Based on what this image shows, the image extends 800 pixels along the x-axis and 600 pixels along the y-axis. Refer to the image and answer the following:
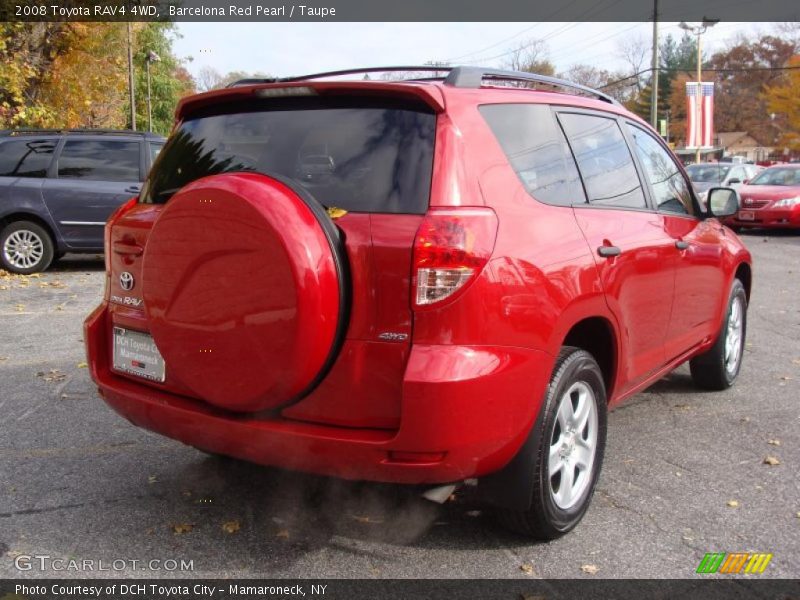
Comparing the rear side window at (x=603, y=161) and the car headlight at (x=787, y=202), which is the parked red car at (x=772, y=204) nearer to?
the car headlight at (x=787, y=202)

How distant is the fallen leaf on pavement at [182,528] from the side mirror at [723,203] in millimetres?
3678

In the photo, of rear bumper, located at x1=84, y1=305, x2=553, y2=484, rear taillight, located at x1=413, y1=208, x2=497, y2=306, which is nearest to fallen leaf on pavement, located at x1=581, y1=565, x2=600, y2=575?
rear bumper, located at x1=84, y1=305, x2=553, y2=484

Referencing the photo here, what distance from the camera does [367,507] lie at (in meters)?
3.59

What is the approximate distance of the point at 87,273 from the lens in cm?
1133

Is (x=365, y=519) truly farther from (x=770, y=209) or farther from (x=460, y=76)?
(x=770, y=209)

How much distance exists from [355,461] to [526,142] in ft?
4.92

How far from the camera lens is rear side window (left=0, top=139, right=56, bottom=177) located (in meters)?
11.0

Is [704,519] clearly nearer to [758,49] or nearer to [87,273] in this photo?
[87,273]

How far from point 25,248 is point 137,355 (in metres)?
8.69

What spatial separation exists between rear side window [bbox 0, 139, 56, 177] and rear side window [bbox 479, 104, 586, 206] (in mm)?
9486

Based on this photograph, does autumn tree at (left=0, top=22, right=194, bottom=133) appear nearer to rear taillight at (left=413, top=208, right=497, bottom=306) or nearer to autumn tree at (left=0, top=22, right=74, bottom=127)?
autumn tree at (left=0, top=22, right=74, bottom=127)

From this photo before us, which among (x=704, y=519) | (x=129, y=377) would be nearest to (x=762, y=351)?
(x=704, y=519)

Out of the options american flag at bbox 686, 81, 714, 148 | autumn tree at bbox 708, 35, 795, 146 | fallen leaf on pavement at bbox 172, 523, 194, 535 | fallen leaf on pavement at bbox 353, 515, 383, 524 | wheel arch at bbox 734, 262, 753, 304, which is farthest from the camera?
autumn tree at bbox 708, 35, 795, 146

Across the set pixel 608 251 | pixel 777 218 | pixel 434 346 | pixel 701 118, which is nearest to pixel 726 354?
pixel 608 251
